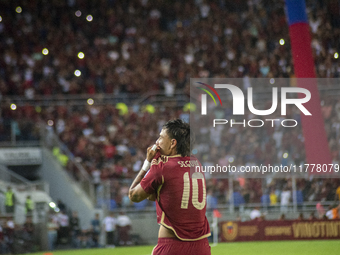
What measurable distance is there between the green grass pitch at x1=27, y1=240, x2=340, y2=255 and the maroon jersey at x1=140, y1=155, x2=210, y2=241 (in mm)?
8547

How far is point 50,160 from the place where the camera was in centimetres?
1939

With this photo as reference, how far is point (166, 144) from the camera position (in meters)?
4.70

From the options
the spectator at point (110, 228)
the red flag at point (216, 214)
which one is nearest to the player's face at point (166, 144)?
the red flag at point (216, 214)

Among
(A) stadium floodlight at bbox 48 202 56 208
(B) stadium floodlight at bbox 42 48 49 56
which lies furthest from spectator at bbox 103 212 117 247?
(B) stadium floodlight at bbox 42 48 49 56

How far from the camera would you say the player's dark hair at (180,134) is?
4.68 m

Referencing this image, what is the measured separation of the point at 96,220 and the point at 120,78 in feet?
24.5

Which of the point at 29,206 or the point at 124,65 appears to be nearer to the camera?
the point at 29,206

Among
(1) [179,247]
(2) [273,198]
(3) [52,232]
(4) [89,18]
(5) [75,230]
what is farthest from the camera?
(4) [89,18]

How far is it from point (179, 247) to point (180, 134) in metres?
0.99

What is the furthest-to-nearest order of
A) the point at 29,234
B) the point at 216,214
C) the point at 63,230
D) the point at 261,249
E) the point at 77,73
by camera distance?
the point at 77,73, the point at 63,230, the point at 29,234, the point at 216,214, the point at 261,249

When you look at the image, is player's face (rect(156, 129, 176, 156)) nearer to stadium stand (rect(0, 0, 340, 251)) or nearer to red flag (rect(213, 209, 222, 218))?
stadium stand (rect(0, 0, 340, 251))

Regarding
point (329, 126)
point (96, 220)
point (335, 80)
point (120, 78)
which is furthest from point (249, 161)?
point (120, 78)

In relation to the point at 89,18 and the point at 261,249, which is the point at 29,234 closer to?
the point at 261,249

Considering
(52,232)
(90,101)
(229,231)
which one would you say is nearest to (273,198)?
(229,231)
